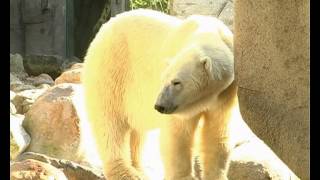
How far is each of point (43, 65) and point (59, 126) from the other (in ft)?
16.0

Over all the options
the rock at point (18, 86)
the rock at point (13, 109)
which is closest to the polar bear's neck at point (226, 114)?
the rock at point (13, 109)

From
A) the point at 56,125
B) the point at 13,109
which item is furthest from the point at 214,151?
the point at 13,109

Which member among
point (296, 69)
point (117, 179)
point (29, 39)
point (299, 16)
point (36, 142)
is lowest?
point (29, 39)

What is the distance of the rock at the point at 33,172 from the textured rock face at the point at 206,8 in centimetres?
634

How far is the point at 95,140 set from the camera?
13.9ft

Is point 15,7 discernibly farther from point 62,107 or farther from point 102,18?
point 62,107

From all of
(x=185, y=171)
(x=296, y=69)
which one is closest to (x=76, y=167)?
(x=185, y=171)

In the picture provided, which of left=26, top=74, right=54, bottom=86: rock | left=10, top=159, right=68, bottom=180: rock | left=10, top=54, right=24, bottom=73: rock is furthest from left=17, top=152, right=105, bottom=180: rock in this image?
left=10, top=54, right=24, bottom=73: rock

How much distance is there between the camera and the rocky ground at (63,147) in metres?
3.76

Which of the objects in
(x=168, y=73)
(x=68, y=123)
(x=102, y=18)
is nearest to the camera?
(x=168, y=73)

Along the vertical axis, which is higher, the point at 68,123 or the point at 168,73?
the point at 168,73

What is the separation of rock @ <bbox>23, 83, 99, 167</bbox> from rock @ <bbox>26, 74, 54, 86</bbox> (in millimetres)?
Result: 3395

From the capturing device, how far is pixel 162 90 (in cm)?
315

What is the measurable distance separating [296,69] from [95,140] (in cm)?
135
